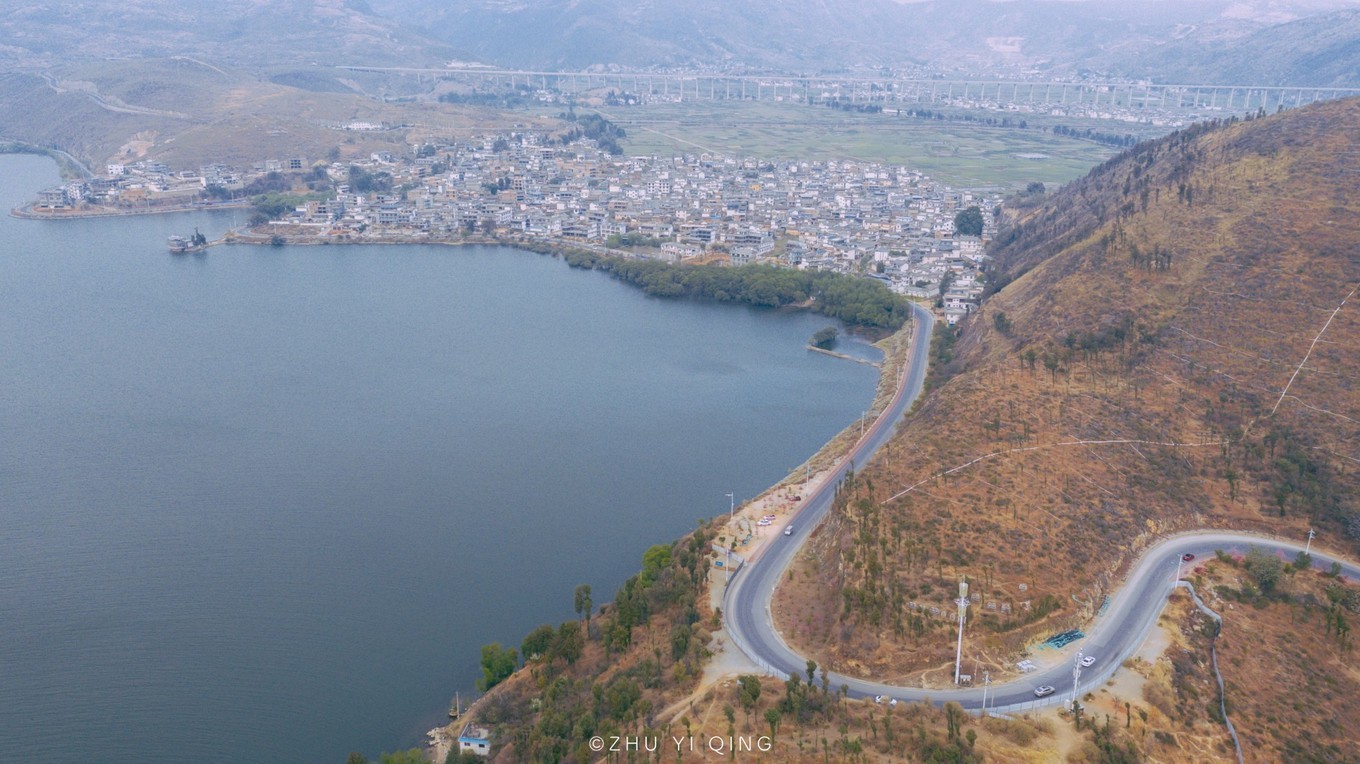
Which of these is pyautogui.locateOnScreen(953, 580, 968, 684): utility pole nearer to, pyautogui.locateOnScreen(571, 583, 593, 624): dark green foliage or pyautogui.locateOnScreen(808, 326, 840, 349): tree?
pyautogui.locateOnScreen(571, 583, 593, 624): dark green foliage

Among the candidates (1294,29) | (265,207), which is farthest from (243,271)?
(1294,29)

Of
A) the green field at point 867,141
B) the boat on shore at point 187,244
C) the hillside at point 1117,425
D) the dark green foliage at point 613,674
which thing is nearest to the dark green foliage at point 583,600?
the dark green foliage at point 613,674

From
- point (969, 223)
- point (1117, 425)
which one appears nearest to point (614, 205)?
point (969, 223)

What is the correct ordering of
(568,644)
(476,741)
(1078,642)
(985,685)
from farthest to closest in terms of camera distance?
(568,644) → (1078,642) → (476,741) → (985,685)

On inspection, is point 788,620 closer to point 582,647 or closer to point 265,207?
point 582,647

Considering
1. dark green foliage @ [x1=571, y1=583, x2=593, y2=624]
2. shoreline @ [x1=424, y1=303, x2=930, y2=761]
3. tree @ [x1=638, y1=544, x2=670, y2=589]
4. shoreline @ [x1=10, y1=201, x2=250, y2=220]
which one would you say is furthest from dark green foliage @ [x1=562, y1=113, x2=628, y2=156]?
dark green foliage @ [x1=571, y1=583, x2=593, y2=624]

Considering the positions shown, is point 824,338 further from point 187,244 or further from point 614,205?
point 187,244

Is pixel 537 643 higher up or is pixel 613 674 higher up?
pixel 613 674

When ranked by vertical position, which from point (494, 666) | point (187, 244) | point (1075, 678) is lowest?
point (494, 666)
